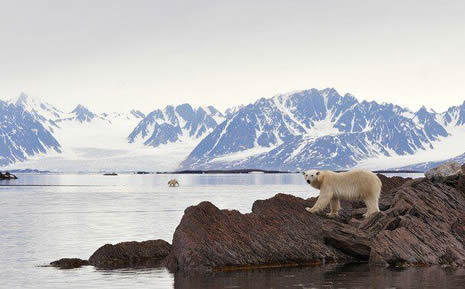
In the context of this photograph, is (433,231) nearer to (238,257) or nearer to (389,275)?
(389,275)

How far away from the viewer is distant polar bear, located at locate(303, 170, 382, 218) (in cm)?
3581

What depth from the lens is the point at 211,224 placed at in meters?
32.8

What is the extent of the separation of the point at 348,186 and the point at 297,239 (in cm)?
388

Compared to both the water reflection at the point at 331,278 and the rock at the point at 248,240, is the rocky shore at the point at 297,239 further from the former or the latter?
the water reflection at the point at 331,278

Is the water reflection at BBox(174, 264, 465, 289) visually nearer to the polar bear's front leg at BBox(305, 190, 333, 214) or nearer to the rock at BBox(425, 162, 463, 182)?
the polar bear's front leg at BBox(305, 190, 333, 214)

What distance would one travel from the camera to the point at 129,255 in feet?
120

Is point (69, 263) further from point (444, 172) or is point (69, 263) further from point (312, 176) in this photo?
point (444, 172)

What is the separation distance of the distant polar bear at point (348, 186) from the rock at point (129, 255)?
26.8 ft

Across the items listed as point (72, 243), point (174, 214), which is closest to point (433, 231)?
point (72, 243)

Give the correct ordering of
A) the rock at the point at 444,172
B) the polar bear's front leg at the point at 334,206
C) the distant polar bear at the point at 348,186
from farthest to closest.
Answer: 1. the rock at the point at 444,172
2. the polar bear's front leg at the point at 334,206
3. the distant polar bear at the point at 348,186

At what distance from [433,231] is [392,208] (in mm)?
2465

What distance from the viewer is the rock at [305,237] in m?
32.1

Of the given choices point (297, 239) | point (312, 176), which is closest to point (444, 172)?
point (312, 176)

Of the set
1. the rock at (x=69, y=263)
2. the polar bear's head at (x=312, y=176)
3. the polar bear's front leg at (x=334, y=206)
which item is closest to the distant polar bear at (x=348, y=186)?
the polar bear's head at (x=312, y=176)
